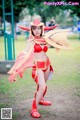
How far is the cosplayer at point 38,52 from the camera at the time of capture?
3.14 metres

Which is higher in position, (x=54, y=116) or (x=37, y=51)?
(x=37, y=51)

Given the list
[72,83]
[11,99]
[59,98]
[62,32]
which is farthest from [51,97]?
[62,32]

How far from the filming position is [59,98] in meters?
3.88

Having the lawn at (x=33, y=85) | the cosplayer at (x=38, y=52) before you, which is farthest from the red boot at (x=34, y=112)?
the lawn at (x=33, y=85)

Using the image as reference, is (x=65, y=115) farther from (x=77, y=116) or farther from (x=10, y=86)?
(x=10, y=86)

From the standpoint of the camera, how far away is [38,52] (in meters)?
3.27

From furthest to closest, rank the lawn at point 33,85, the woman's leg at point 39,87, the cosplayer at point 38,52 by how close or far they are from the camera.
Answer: the lawn at point 33,85, the woman's leg at point 39,87, the cosplayer at point 38,52

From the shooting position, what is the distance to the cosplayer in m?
3.14

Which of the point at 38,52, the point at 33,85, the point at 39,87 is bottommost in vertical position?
the point at 33,85

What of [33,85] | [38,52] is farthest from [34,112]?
[33,85]

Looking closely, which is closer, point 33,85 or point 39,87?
point 39,87

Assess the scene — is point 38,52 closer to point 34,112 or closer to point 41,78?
point 41,78

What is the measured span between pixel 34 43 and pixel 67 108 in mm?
656

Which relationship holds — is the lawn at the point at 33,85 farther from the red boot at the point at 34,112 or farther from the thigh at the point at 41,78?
the thigh at the point at 41,78
